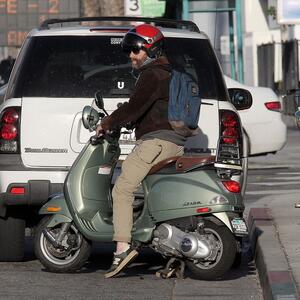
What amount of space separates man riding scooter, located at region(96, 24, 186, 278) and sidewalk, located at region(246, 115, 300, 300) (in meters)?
1.04

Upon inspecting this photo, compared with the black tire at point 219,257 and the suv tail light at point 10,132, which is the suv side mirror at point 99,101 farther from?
the black tire at point 219,257

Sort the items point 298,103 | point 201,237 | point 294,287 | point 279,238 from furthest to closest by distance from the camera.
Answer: point 298,103 → point 279,238 → point 201,237 → point 294,287

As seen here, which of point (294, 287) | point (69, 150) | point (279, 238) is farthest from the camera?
point (279, 238)

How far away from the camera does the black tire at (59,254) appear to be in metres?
9.07

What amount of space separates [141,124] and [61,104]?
0.77 metres

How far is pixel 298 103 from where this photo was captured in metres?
11.3

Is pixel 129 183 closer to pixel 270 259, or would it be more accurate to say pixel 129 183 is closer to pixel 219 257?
pixel 219 257

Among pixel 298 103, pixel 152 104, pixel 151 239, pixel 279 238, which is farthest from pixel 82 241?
pixel 298 103

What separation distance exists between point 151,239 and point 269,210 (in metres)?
3.36

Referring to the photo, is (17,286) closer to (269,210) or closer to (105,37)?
(105,37)

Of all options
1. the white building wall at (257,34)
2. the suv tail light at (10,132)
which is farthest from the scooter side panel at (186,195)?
the white building wall at (257,34)

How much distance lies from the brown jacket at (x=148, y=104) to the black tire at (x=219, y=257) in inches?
32.2

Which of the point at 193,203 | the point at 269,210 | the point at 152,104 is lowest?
the point at 269,210

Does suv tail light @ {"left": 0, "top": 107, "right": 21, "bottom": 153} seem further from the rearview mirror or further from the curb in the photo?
the curb
